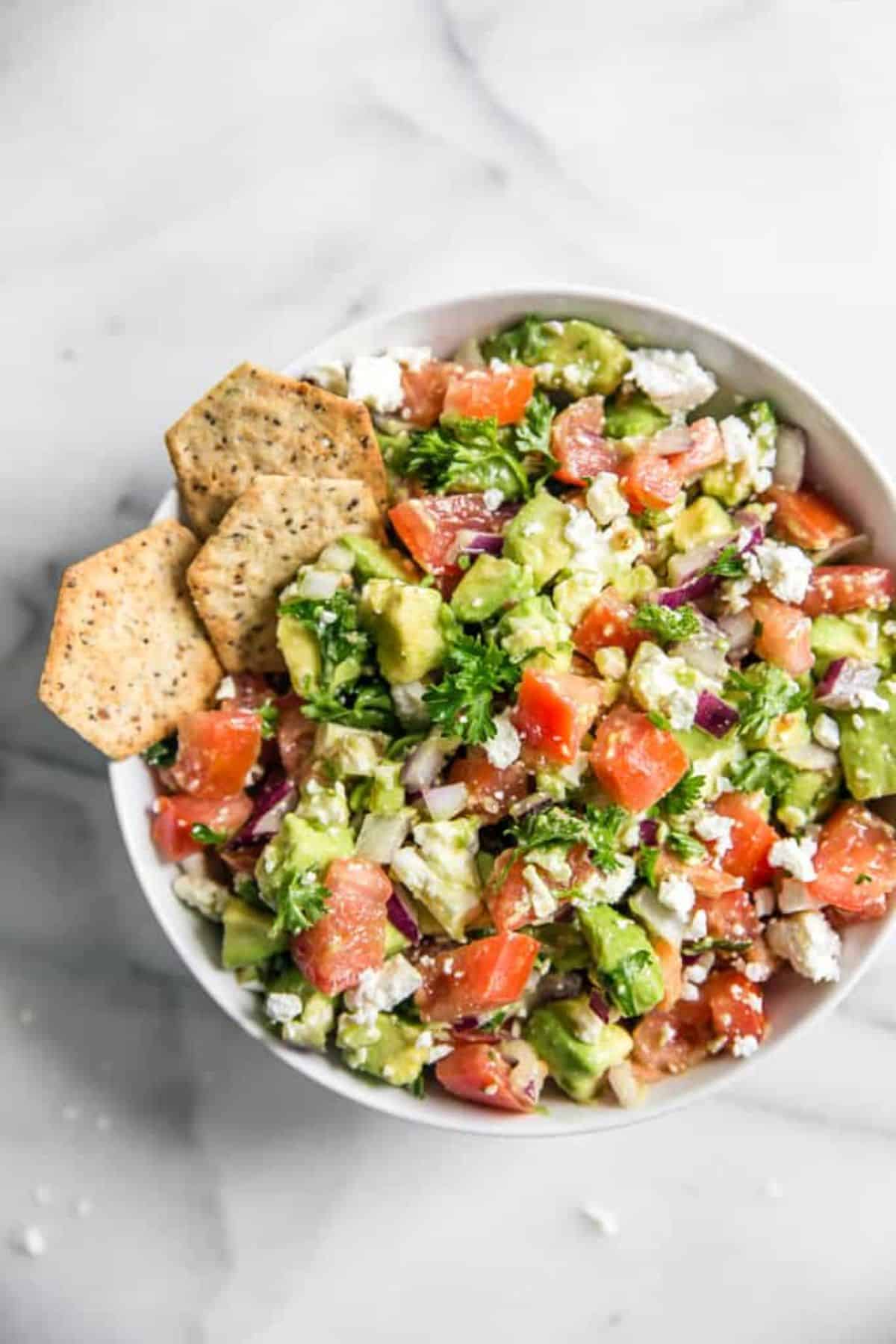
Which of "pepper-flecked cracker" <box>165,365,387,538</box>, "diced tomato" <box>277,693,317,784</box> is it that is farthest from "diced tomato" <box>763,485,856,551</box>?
"diced tomato" <box>277,693,317,784</box>

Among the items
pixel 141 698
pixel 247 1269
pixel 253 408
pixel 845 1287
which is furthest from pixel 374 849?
pixel 845 1287

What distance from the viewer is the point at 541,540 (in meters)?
2.69

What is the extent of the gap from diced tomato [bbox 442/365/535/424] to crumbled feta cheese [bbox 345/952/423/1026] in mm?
1060

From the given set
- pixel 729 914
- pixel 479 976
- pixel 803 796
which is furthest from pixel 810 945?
pixel 479 976

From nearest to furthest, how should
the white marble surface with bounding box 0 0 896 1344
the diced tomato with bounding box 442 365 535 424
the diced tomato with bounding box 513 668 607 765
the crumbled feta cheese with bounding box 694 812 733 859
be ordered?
the diced tomato with bounding box 513 668 607 765, the crumbled feta cheese with bounding box 694 812 733 859, the diced tomato with bounding box 442 365 535 424, the white marble surface with bounding box 0 0 896 1344

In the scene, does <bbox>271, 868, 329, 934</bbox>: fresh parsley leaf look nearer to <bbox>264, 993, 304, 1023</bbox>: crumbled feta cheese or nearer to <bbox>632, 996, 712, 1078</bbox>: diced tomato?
<bbox>264, 993, 304, 1023</bbox>: crumbled feta cheese

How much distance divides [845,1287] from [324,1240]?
124 cm

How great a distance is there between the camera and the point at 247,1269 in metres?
3.41

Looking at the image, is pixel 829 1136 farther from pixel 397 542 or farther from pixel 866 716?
pixel 397 542

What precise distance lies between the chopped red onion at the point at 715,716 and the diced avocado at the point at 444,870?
46cm

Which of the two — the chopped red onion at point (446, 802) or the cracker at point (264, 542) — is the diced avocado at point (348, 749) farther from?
the cracker at point (264, 542)

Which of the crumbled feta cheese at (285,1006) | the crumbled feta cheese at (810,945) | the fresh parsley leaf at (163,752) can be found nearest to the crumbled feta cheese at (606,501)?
the crumbled feta cheese at (810,945)

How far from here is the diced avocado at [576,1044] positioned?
2678 millimetres

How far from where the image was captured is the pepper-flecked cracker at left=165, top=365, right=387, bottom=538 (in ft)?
8.98
